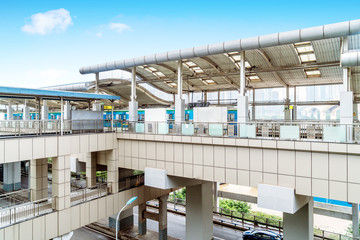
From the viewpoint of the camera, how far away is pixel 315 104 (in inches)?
1027

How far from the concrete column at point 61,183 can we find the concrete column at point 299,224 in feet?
37.3

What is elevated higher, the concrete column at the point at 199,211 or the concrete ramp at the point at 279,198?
the concrete ramp at the point at 279,198

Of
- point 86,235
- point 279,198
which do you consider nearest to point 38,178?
point 86,235

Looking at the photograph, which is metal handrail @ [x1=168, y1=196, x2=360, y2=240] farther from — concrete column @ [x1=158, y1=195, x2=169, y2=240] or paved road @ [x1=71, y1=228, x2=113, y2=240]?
paved road @ [x1=71, y1=228, x2=113, y2=240]

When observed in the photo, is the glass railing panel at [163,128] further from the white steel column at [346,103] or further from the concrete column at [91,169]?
the white steel column at [346,103]

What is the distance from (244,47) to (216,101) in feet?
65.9

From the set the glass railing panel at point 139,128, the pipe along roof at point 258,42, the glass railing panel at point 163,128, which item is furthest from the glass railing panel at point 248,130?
the glass railing panel at point 139,128

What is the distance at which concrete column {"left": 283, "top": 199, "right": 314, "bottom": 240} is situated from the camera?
1287cm

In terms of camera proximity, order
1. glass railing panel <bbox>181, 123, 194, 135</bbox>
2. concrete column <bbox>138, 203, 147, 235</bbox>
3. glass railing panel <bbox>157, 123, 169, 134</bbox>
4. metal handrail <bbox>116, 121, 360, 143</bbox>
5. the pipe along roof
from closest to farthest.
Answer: metal handrail <bbox>116, 121, 360, 143</bbox>, the pipe along roof, glass railing panel <bbox>181, 123, 194, 135</bbox>, glass railing panel <bbox>157, 123, 169, 134</bbox>, concrete column <bbox>138, 203, 147, 235</bbox>

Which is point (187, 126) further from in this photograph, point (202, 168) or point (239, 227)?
point (239, 227)

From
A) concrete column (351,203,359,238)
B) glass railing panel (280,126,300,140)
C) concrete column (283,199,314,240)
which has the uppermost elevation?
glass railing panel (280,126,300,140)

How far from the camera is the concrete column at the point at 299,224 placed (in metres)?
12.9

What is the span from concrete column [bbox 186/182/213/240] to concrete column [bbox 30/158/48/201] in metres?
8.93

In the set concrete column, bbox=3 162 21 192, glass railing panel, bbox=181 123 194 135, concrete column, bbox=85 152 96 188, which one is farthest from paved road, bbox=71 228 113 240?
glass railing panel, bbox=181 123 194 135
